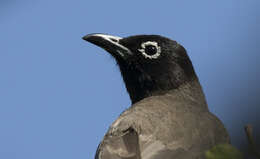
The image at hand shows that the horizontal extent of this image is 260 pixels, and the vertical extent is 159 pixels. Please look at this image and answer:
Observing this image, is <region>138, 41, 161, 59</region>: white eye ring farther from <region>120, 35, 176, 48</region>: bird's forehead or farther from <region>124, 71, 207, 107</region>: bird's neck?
<region>124, 71, 207, 107</region>: bird's neck

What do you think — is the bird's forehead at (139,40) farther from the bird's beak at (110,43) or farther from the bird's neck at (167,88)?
the bird's neck at (167,88)

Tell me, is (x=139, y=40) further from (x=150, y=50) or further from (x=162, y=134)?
(x=162, y=134)

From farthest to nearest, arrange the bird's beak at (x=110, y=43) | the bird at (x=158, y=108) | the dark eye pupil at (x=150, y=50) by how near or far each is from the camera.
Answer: the dark eye pupil at (x=150, y=50) → the bird's beak at (x=110, y=43) → the bird at (x=158, y=108)

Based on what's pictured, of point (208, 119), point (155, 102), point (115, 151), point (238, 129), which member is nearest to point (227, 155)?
point (238, 129)

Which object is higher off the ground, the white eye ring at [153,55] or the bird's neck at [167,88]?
the white eye ring at [153,55]

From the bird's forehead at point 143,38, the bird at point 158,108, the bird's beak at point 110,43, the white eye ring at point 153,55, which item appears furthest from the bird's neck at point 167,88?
the bird's forehead at point 143,38

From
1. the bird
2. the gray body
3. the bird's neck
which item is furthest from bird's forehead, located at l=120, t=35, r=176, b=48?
the gray body

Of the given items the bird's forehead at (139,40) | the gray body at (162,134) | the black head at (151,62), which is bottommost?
the gray body at (162,134)
